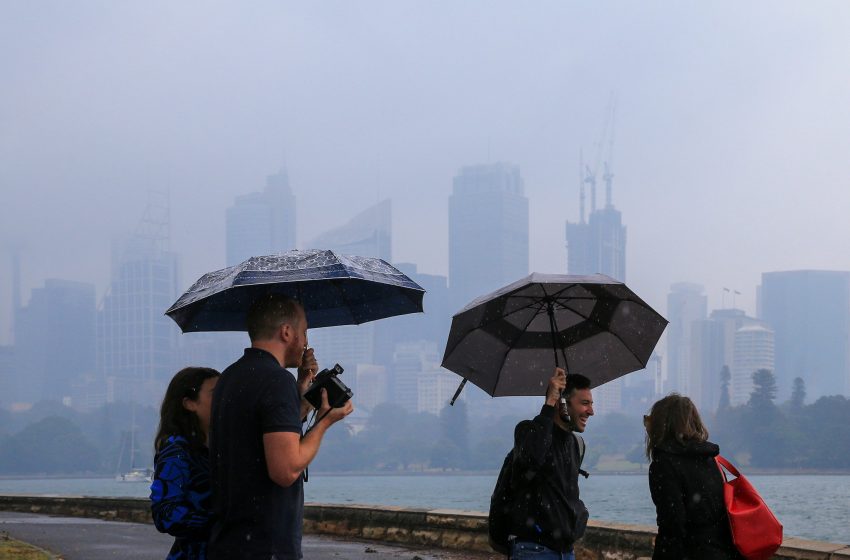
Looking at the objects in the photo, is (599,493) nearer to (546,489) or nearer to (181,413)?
(546,489)

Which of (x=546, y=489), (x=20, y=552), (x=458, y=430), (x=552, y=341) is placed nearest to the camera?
(x=546, y=489)

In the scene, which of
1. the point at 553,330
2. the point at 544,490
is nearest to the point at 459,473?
the point at 553,330

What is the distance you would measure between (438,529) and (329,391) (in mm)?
7116

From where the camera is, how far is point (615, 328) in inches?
252

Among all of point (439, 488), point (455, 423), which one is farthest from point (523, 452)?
point (455, 423)

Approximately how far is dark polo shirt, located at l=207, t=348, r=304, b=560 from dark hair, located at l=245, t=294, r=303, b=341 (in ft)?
0.49

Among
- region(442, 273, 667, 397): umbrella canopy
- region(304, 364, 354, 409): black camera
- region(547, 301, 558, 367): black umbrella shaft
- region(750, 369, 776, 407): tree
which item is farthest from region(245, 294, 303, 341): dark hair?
region(750, 369, 776, 407): tree

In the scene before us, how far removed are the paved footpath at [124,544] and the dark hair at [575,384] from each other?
16.0 feet

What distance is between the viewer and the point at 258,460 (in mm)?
3729

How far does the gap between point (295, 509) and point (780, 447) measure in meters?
161

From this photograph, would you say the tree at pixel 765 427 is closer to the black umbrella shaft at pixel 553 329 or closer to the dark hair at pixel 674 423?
the black umbrella shaft at pixel 553 329

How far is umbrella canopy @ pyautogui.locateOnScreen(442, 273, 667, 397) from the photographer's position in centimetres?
629

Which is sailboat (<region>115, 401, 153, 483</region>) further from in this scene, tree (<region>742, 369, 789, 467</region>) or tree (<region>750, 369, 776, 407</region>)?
tree (<region>750, 369, 776, 407</region>)

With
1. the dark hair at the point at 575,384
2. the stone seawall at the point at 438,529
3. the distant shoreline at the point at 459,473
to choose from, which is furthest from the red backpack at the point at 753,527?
the distant shoreline at the point at 459,473
